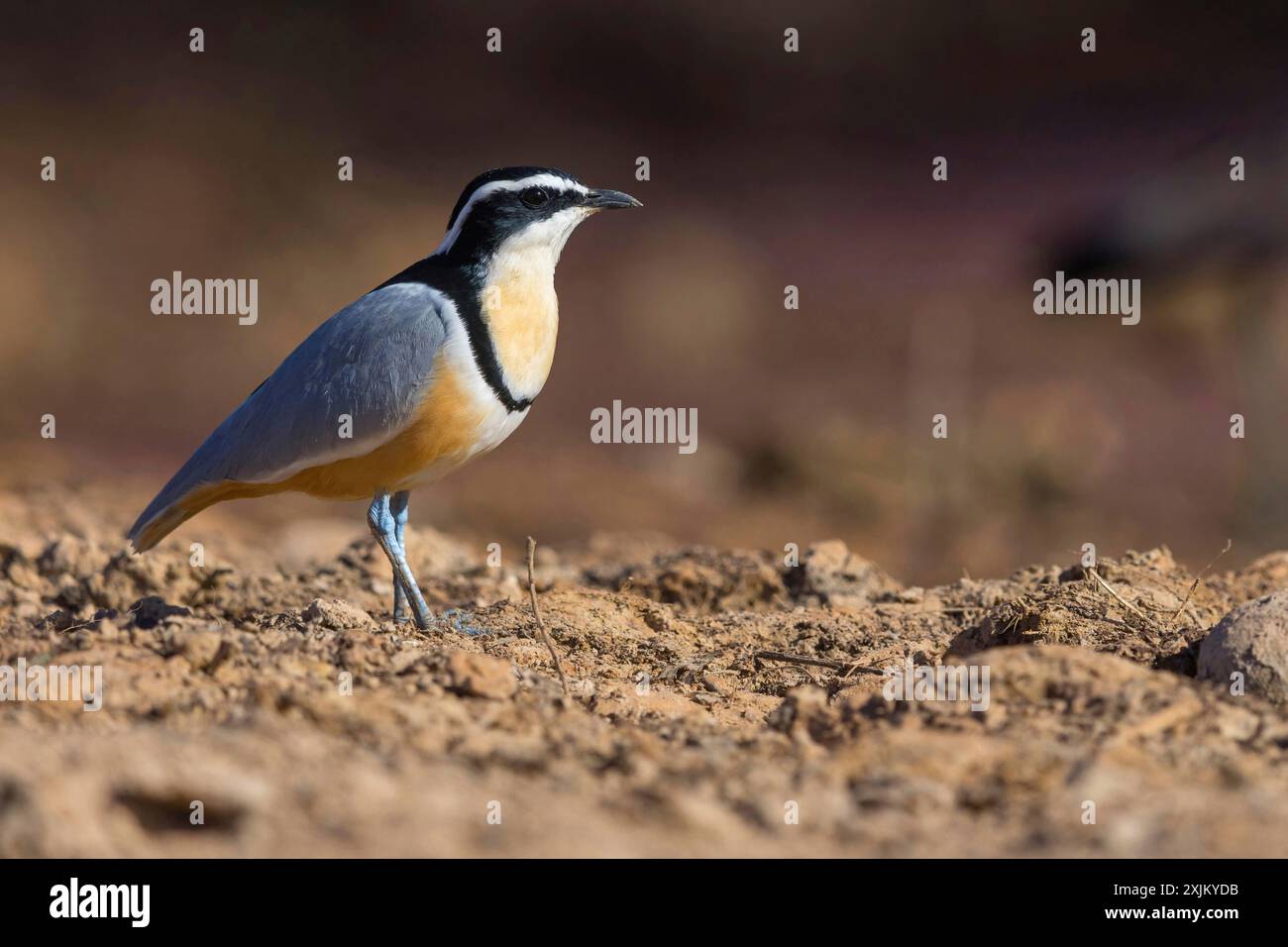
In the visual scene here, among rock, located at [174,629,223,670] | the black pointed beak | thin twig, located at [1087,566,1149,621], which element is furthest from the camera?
the black pointed beak

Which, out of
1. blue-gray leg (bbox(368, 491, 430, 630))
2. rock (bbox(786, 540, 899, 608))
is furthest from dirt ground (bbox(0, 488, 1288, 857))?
rock (bbox(786, 540, 899, 608))

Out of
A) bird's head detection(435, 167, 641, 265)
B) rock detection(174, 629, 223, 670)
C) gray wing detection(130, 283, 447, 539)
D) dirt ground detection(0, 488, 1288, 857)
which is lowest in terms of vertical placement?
dirt ground detection(0, 488, 1288, 857)

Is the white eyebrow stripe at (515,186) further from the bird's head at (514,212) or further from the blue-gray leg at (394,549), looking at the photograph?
the blue-gray leg at (394,549)

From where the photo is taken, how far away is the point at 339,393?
20.6ft

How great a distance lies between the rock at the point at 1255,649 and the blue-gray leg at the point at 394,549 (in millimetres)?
3188

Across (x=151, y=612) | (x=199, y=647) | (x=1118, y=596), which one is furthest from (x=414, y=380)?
(x=1118, y=596)

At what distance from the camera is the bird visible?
6.23 meters

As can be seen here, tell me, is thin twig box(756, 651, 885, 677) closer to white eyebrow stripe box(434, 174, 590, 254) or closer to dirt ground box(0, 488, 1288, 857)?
dirt ground box(0, 488, 1288, 857)

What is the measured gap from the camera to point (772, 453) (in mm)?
17234

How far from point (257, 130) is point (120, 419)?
10036 mm

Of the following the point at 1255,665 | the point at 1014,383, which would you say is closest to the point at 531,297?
the point at 1255,665

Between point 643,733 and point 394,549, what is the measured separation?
7.89ft

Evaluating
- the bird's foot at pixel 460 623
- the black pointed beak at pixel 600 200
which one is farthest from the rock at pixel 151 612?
the black pointed beak at pixel 600 200

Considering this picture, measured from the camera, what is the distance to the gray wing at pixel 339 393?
621cm
